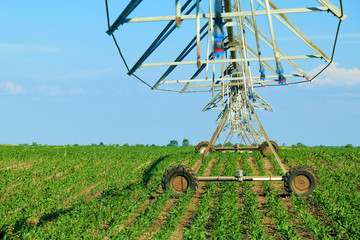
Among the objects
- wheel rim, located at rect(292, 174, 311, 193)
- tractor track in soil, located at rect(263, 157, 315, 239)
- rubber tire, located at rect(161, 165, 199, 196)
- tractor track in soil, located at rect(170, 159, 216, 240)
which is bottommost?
tractor track in soil, located at rect(263, 157, 315, 239)

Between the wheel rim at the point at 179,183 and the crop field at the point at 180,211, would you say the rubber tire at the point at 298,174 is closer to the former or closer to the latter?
the crop field at the point at 180,211

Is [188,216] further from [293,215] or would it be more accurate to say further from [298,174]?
[298,174]

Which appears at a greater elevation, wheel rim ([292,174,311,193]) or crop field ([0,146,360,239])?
wheel rim ([292,174,311,193])

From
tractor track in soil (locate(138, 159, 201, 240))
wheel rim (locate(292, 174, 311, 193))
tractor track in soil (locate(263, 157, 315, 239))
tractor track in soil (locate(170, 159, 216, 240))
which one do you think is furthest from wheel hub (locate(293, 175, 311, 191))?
tractor track in soil (locate(138, 159, 201, 240))

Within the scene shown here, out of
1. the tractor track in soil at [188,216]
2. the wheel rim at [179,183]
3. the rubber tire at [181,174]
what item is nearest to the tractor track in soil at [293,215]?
the tractor track in soil at [188,216]

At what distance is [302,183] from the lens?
43.9 feet

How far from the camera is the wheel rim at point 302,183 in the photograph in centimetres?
1333

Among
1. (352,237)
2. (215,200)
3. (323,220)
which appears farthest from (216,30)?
(215,200)

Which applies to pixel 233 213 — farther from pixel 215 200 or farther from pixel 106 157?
pixel 106 157

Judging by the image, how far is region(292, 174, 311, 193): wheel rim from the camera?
525 inches

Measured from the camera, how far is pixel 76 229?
932 cm

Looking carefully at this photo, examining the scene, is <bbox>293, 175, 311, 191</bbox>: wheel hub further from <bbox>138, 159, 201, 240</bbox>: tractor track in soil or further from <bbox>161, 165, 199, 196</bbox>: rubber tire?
<bbox>138, 159, 201, 240</bbox>: tractor track in soil

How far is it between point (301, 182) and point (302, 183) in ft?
0.15

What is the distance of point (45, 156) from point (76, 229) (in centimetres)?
2353
